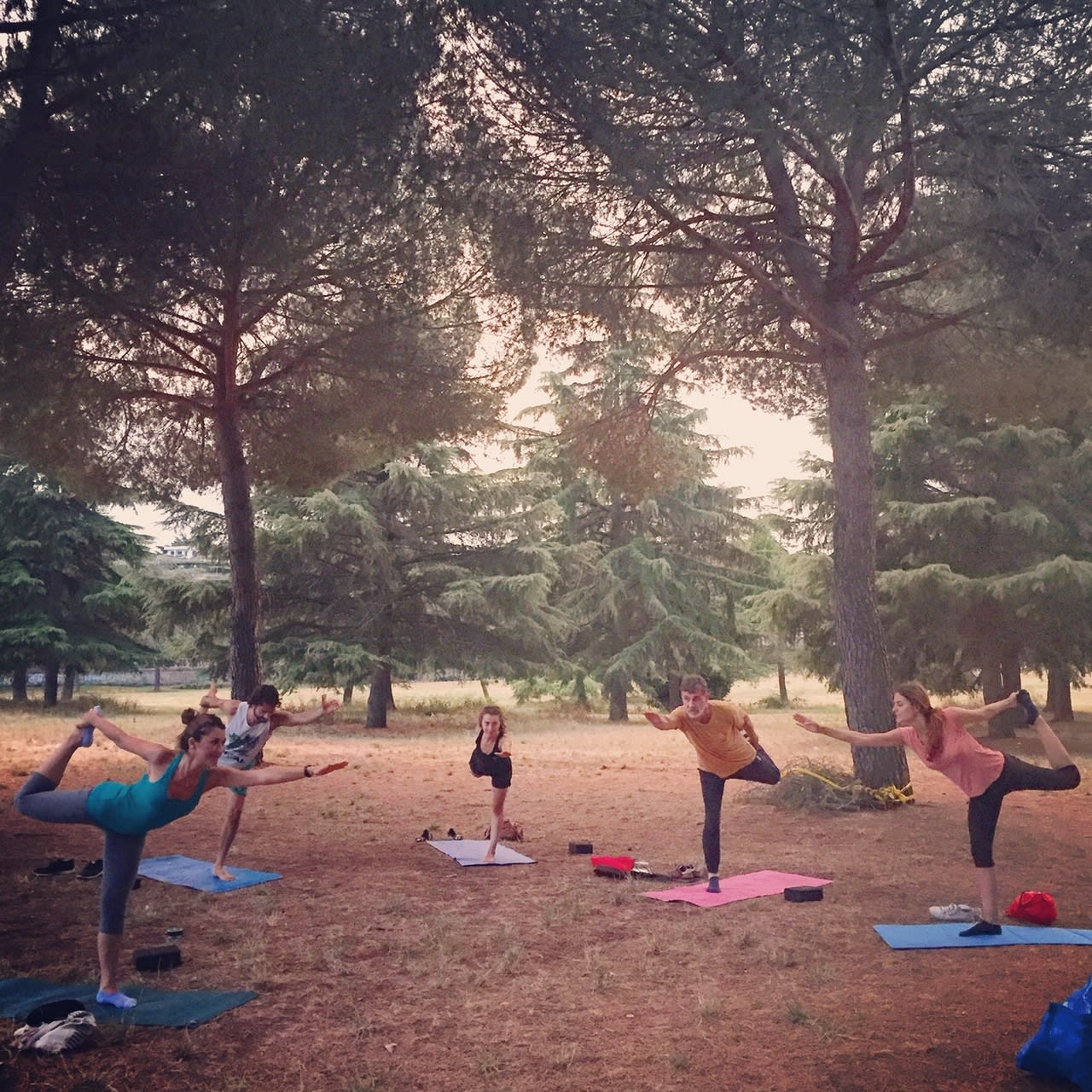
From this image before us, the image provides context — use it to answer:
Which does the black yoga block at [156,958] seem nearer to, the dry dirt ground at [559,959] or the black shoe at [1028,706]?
the dry dirt ground at [559,959]

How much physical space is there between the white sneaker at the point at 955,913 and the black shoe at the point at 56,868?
715 cm

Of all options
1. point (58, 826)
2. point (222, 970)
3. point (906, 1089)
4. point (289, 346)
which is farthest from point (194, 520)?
point (906, 1089)

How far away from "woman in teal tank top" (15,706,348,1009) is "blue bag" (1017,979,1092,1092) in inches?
141

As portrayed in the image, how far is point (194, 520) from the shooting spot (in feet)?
88.2

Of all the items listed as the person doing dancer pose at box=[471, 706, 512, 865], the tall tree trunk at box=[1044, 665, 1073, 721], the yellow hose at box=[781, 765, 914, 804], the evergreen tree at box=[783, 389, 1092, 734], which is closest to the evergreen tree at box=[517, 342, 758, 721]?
the evergreen tree at box=[783, 389, 1092, 734]

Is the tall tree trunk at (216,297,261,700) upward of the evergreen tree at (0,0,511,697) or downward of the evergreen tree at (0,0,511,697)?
downward

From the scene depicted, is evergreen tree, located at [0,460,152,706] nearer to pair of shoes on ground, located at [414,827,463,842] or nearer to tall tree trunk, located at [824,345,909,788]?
pair of shoes on ground, located at [414,827,463,842]

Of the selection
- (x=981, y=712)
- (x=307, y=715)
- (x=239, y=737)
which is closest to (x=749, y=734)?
(x=981, y=712)

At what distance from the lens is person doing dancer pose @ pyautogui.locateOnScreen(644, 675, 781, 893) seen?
8.39 meters

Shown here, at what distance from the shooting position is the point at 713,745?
8.51 metres

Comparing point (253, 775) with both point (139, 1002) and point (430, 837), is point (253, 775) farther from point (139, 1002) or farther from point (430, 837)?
point (430, 837)

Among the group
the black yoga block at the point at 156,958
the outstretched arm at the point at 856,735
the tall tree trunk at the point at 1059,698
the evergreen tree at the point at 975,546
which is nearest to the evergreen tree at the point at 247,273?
the outstretched arm at the point at 856,735

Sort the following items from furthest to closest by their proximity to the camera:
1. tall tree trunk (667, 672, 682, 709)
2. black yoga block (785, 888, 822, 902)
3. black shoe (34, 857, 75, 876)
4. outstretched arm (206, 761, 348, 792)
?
tall tree trunk (667, 672, 682, 709)
black shoe (34, 857, 75, 876)
black yoga block (785, 888, 822, 902)
outstretched arm (206, 761, 348, 792)

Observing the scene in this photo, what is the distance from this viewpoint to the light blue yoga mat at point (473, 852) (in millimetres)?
9484
